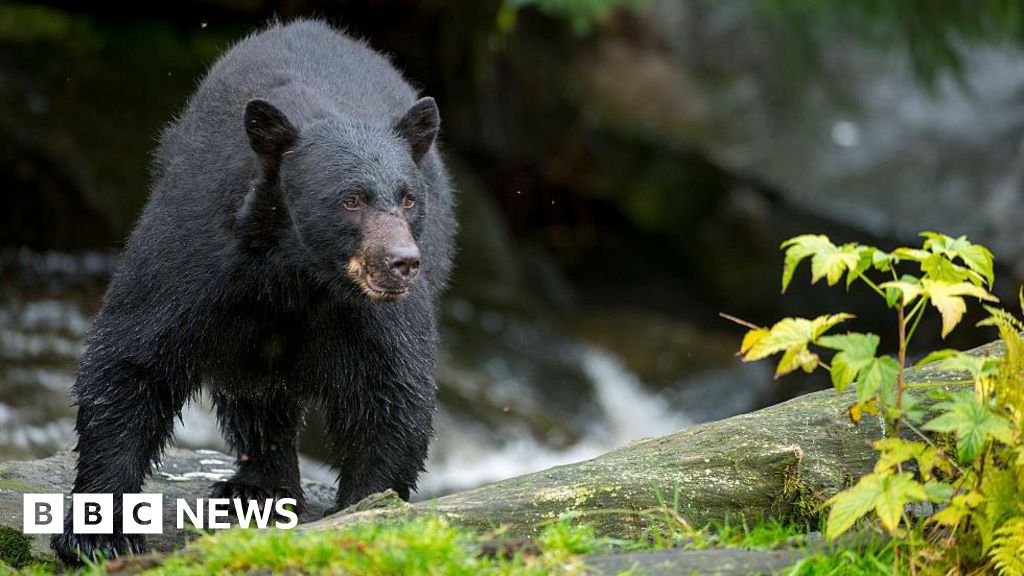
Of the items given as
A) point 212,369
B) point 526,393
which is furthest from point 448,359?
point 212,369

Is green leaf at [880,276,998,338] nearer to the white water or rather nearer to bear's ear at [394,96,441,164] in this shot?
bear's ear at [394,96,441,164]

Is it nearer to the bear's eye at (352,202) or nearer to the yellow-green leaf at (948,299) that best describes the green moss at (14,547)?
the bear's eye at (352,202)

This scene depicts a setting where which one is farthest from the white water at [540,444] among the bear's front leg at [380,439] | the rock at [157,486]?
the bear's front leg at [380,439]

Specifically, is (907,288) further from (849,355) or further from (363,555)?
(363,555)

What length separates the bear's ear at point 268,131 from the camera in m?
4.95

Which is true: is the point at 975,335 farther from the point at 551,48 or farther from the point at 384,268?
the point at 384,268

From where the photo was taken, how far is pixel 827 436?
503 centimetres

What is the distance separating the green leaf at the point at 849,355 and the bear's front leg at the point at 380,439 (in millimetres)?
2048

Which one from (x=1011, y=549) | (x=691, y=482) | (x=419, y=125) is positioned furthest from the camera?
(x=419, y=125)

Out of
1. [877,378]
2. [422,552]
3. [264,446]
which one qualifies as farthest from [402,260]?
[264,446]

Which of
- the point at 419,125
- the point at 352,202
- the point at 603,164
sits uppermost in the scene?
the point at 603,164

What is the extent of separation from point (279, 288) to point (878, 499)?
98.9 inches

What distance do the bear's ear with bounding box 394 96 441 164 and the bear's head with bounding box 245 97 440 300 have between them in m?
0.19

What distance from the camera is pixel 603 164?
1477 cm
